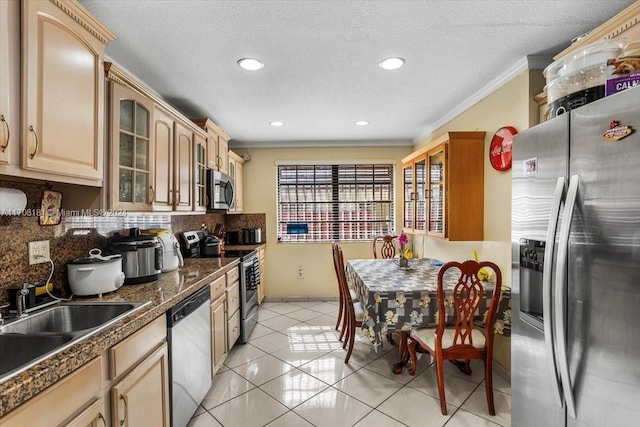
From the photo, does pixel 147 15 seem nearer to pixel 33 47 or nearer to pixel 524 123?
pixel 33 47

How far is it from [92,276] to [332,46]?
1983mm

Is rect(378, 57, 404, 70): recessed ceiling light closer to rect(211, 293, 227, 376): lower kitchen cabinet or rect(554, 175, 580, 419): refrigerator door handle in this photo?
rect(554, 175, 580, 419): refrigerator door handle

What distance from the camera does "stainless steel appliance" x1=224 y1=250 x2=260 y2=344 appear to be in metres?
3.17

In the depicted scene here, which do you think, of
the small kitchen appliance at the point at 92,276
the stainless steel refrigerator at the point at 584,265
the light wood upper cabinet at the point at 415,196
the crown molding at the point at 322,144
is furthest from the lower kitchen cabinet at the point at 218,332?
the crown molding at the point at 322,144

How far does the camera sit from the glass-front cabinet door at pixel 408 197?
12.9ft

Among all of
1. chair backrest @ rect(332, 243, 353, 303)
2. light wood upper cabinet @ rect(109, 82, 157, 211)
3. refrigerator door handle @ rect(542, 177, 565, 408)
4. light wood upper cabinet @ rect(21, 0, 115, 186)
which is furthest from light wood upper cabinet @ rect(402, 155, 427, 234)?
light wood upper cabinet @ rect(21, 0, 115, 186)

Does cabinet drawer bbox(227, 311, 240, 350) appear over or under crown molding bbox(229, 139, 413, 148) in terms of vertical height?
under

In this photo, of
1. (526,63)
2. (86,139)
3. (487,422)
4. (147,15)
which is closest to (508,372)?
(487,422)

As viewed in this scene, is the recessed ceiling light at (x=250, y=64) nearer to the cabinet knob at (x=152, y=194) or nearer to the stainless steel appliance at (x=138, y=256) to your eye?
the cabinet knob at (x=152, y=194)

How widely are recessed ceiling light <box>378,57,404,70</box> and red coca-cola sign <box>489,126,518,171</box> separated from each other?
104cm

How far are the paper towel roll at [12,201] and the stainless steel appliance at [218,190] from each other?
1694 millimetres

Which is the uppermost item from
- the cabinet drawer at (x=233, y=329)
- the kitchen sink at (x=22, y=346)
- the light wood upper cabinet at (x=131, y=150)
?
the light wood upper cabinet at (x=131, y=150)

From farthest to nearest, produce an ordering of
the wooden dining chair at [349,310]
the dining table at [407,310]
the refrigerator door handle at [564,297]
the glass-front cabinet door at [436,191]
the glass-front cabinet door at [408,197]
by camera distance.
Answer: the glass-front cabinet door at [408,197], the glass-front cabinet door at [436,191], the wooden dining chair at [349,310], the dining table at [407,310], the refrigerator door handle at [564,297]

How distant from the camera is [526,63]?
2.21m
